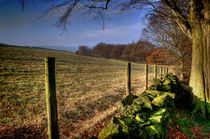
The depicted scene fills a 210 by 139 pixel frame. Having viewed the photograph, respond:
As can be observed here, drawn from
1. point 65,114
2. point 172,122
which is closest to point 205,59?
point 172,122

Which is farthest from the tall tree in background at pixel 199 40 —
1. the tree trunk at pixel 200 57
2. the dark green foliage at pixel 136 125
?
the dark green foliage at pixel 136 125

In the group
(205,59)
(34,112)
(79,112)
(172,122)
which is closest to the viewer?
(172,122)

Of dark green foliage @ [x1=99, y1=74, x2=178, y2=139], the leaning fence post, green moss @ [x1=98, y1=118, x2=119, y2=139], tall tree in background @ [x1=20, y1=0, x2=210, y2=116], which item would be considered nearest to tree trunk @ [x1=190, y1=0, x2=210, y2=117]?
tall tree in background @ [x1=20, y1=0, x2=210, y2=116]

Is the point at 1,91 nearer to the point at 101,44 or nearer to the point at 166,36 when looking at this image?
the point at 166,36

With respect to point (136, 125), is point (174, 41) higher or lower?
higher

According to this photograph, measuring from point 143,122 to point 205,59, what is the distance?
459 cm

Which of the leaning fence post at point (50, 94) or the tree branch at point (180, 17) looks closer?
the leaning fence post at point (50, 94)

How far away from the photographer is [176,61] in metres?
10.3

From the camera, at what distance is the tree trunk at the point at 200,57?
15.2ft

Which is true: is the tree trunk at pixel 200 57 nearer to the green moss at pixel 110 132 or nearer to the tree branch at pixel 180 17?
the tree branch at pixel 180 17

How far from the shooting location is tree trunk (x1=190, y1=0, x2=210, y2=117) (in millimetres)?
4629

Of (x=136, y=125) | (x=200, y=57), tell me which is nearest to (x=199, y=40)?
(x=200, y=57)

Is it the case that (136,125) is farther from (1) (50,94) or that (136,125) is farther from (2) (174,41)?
(2) (174,41)

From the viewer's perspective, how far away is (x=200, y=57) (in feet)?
15.8
